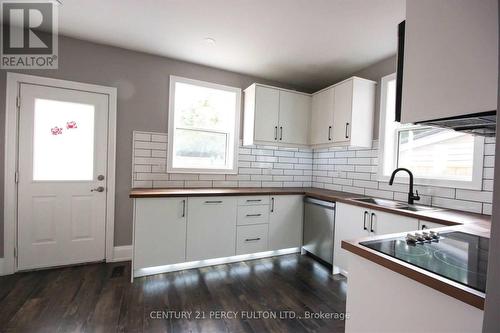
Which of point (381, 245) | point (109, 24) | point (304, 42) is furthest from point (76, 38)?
point (381, 245)

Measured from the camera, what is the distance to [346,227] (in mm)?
2445

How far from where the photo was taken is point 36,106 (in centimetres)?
242

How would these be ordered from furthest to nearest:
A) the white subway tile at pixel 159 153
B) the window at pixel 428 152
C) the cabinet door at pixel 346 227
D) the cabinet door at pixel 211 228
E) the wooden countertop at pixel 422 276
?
the white subway tile at pixel 159 153
the cabinet door at pixel 211 228
the cabinet door at pixel 346 227
the window at pixel 428 152
the wooden countertop at pixel 422 276

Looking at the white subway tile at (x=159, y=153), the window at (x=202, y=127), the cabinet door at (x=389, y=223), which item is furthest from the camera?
the window at (x=202, y=127)

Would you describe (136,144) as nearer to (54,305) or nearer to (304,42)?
(54,305)

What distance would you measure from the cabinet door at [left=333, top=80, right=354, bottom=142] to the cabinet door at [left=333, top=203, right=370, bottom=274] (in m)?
0.89

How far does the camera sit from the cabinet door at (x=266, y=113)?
120 inches

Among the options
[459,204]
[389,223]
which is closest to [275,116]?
[389,223]

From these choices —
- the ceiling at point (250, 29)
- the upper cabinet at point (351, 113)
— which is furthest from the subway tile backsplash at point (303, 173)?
the ceiling at point (250, 29)

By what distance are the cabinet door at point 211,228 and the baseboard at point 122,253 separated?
2.84ft

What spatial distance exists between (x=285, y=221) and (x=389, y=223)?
1248 millimetres

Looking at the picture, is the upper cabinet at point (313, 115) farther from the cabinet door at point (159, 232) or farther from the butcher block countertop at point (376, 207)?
the cabinet door at point (159, 232)

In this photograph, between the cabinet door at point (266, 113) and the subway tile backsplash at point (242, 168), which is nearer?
the subway tile backsplash at point (242, 168)

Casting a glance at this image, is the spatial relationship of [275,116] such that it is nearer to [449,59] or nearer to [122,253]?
[449,59]
